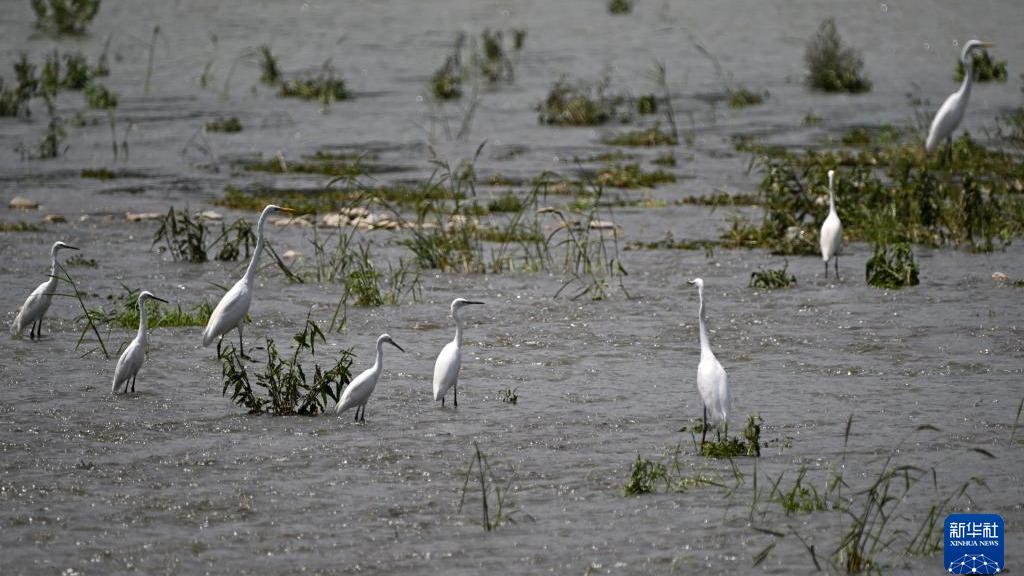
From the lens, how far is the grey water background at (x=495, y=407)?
7367 millimetres

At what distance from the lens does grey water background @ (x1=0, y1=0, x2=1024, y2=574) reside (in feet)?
24.2

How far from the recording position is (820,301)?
42.1ft

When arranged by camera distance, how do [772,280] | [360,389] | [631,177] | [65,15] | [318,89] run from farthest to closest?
[65,15] → [318,89] → [631,177] → [772,280] → [360,389]

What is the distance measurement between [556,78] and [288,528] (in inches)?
872

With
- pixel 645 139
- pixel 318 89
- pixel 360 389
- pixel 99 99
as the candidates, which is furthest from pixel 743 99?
pixel 360 389

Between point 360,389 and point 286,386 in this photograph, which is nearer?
point 360,389

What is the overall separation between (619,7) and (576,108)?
59.9ft

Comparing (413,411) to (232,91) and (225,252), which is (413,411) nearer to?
(225,252)

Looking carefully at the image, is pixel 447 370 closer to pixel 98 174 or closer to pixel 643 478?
pixel 643 478

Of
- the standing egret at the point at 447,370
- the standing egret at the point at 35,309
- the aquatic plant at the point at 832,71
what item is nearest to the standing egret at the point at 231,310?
the standing egret at the point at 35,309

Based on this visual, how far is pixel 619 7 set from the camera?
41.2 meters

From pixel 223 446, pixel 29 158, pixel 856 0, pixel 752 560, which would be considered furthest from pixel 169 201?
pixel 856 0

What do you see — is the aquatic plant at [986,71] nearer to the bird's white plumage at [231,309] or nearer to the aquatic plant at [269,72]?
the aquatic plant at [269,72]

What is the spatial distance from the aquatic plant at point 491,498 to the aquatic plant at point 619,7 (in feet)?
111
